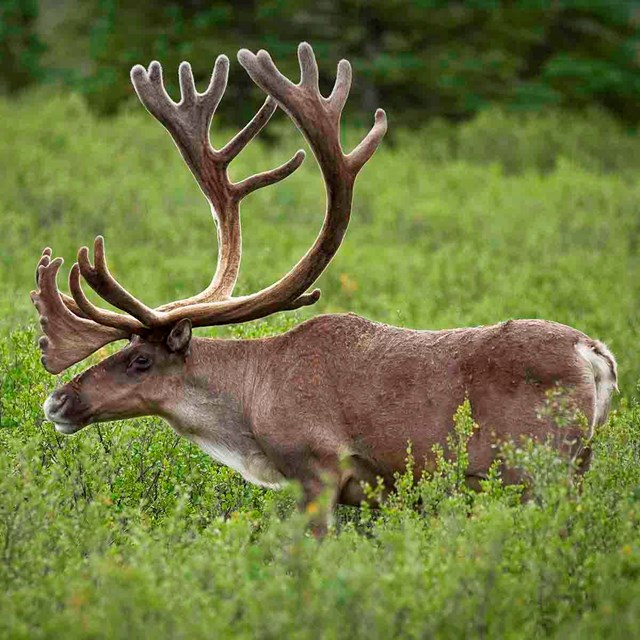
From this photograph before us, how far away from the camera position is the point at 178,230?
15562 millimetres

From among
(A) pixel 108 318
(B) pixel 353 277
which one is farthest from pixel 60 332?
(B) pixel 353 277

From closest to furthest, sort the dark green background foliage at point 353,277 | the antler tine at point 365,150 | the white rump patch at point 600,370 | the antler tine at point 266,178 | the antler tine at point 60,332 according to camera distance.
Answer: the dark green background foliage at point 353,277
the white rump patch at point 600,370
the antler tine at point 60,332
the antler tine at point 365,150
the antler tine at point 266,178

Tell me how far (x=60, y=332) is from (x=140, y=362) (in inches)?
18.3

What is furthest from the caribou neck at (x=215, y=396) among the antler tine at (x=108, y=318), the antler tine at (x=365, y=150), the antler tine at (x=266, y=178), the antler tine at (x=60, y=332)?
the antler tine at (x=266, y=178)

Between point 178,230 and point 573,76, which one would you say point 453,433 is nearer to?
point 178,230

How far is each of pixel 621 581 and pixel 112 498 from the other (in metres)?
2.89

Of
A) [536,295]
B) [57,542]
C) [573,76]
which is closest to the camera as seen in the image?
[57,542]

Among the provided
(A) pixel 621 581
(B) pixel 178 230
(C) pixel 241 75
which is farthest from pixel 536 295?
(C) pixel 241 75

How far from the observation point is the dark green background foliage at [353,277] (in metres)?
4.55

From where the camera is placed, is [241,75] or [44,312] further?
[241,75]

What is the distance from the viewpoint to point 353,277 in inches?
534

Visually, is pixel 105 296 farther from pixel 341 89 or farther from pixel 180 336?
pixel 341 89

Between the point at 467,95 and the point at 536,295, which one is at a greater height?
the point at 536,295

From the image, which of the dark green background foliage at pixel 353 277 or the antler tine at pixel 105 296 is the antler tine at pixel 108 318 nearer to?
the antler tine at pixel 105 296
